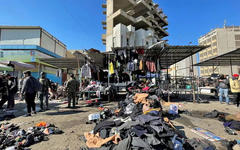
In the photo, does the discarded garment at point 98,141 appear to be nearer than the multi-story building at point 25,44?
Yes

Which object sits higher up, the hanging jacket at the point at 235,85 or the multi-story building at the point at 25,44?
the multi-story building at the point at 25,44

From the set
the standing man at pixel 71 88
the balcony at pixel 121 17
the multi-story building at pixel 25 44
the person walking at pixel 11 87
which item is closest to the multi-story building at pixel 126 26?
the balcony at pixel 121 17

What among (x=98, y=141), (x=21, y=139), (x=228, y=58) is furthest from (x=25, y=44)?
(x=228, y=58)

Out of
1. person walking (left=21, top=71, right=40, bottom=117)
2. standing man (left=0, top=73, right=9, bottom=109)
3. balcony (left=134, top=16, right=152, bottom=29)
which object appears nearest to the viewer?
person walking (left=21, top=71, right=40, bottom=117)

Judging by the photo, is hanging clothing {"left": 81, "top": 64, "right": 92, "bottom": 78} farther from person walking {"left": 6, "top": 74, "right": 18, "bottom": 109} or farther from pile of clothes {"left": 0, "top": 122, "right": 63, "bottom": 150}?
pile of clothes {"left": 0, "top": 122, "right": 63, "bottom": 150}

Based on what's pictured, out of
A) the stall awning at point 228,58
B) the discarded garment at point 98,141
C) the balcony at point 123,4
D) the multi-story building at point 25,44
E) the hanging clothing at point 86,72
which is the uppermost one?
the balcony at point 123,4

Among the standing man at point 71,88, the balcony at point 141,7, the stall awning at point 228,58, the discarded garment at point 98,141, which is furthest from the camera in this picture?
the balcony at point 141,7

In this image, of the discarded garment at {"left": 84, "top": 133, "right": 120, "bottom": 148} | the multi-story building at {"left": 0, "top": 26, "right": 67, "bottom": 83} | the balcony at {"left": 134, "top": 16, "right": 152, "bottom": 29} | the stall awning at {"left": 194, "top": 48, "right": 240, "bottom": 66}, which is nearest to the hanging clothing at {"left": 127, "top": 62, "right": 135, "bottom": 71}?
the discarded garment at {"left": 84, "top": 133, "right": 120, "bottom": 148}

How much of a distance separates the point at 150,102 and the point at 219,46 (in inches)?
2942

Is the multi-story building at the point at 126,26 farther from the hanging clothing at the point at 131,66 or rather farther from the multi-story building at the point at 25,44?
the hanging clothing at the point at 131,66

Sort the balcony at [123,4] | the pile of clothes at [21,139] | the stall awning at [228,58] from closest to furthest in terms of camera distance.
→ 1. the pile of clothes at [21,139]
2. the stall awning at [228,58]
3. the balcony at [123,4]

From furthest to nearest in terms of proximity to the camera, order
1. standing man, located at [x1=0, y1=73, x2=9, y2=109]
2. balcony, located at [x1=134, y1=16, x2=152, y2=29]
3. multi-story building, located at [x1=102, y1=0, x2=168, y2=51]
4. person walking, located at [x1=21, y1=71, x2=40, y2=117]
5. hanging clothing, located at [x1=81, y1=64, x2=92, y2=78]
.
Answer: balcony, located at [x1=134, y1=16, x2=152, y2=29] < multi-story building, located at [x1=102, y1=0, x2=168, y2=51] < hanging clothing, located at [x1=81, y1=64, x2=92, y2=78] < standing man, located at [x1=0, y1=73, x2=9, y2=109] < person walking, located at [x1=21, y1=71, x2=40, y2=117]

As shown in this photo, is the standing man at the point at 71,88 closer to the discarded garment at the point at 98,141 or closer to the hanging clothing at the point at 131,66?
the hanging clothing at the point at 131,66

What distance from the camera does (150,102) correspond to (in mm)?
4293
